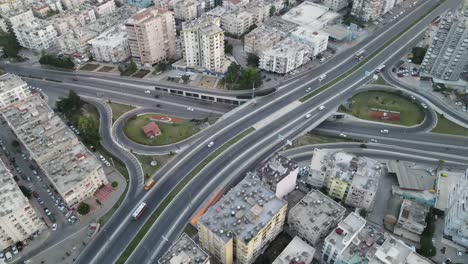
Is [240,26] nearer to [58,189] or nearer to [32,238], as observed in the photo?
[58,189]

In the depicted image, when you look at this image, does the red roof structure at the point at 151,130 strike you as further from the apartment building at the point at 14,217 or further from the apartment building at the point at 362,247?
the apartment building at the point at 362,247

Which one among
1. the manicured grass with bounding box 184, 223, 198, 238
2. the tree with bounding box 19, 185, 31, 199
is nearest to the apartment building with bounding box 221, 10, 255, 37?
the manicured grass with bounding box 184, 223, 198, 238

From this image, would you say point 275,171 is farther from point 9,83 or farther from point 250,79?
point 9,83

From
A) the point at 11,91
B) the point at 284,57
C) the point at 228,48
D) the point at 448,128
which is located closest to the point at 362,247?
the point at 448,128

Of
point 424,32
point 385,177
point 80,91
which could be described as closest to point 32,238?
point 80,91

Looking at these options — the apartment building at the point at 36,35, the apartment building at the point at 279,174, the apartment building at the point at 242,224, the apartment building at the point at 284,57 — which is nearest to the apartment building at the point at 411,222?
the apartment building at the point at 279,174

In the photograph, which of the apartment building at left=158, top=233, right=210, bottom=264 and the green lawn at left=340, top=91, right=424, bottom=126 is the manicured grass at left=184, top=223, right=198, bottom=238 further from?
the green lawn at left=340, top=91, right=424, bottom=126
